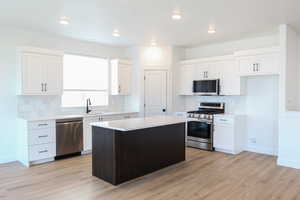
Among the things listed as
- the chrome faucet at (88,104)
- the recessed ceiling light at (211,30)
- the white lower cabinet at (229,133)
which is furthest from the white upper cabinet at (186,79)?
the chrome faucet at (88,104)

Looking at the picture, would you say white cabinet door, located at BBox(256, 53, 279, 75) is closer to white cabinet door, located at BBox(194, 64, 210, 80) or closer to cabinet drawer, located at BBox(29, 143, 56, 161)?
white cabinet door, located at BBox(194, 64, 210, 80)

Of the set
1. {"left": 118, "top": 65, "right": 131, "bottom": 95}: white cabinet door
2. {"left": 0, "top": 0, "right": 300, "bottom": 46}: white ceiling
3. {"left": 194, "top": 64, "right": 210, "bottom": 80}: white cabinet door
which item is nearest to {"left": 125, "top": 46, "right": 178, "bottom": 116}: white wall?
{"left": 118, "top": 65, "right": 131, "bottom": 95}: white cabinet door

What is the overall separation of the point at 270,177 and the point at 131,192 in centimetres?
238

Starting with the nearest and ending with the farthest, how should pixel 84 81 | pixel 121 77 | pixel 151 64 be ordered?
pixel 84 81, pixel 121 77, pixel 151 64

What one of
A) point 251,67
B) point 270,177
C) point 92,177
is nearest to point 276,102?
point 251,67

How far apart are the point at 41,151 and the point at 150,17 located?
3.37 meters

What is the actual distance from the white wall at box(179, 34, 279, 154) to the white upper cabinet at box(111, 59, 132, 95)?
2.64 m

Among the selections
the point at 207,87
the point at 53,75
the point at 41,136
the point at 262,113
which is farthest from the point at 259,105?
the point at 41,136

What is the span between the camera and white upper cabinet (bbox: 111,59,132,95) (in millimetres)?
6215

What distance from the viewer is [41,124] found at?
4.50 m

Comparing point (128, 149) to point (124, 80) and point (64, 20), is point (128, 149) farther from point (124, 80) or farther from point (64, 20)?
point (124, 80)

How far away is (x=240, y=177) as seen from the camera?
3820mm

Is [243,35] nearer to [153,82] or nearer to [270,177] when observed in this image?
[153,82]

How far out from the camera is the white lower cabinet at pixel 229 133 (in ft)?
17.2
